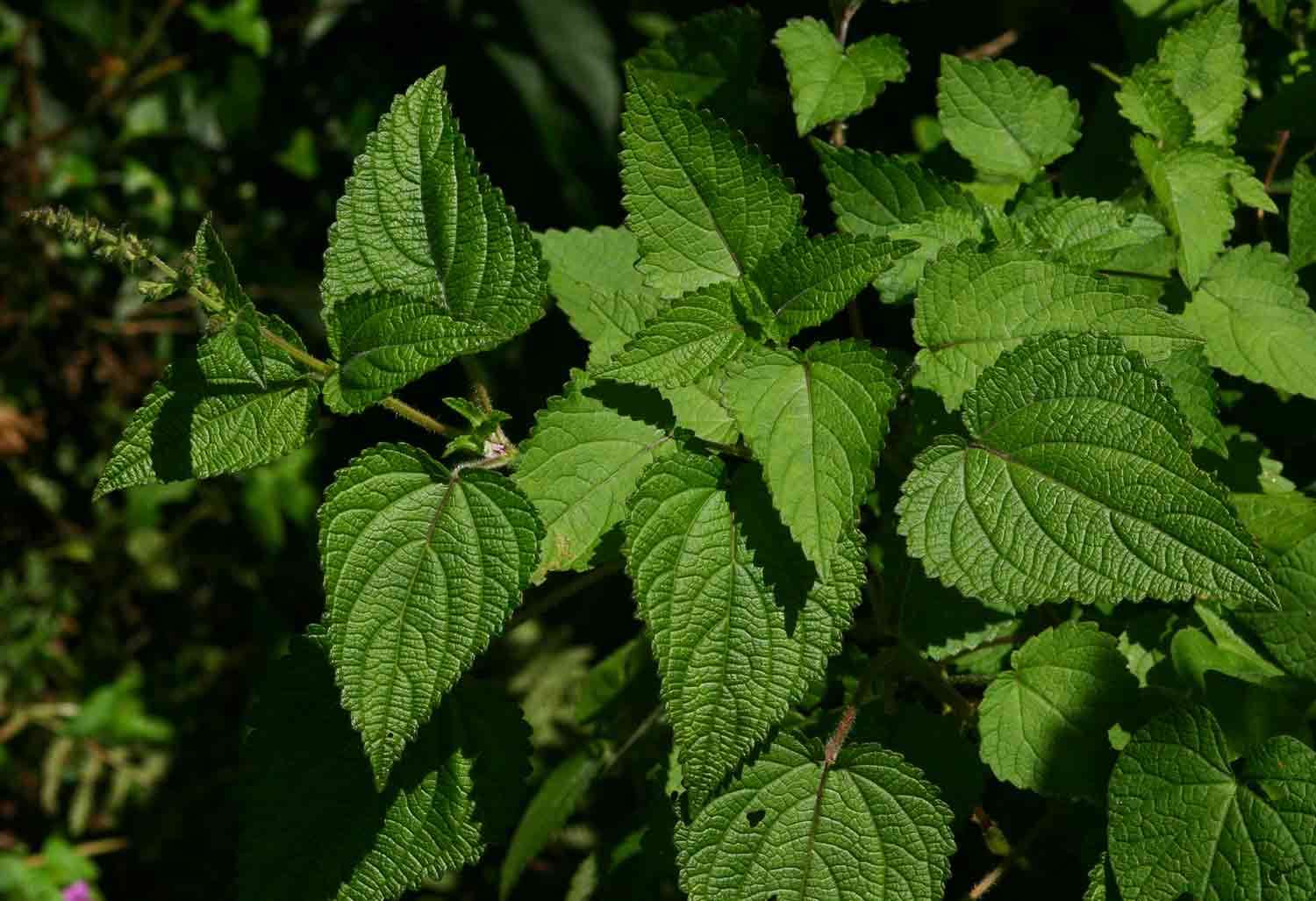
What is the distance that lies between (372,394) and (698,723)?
423 millimetres

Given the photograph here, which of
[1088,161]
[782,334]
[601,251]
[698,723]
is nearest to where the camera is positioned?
[698,723]

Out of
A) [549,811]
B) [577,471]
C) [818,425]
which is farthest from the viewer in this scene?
[549,811]

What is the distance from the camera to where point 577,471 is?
1301mm

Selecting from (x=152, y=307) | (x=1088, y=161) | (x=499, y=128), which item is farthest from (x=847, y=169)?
(x=152, y=307)

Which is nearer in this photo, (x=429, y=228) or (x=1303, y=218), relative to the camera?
(x=429, y=228)

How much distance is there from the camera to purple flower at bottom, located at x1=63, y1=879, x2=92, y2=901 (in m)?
2.94

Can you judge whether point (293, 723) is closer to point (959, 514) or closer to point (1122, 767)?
point (959, 514)

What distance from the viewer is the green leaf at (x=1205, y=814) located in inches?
47.3

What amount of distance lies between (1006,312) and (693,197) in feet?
1.10

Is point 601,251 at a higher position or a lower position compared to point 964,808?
higher

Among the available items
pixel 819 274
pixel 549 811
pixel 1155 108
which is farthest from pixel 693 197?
pixel 549 811

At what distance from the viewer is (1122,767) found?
1.25 m

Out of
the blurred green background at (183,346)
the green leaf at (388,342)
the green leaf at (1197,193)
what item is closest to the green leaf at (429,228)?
the green leaf at (388,342)

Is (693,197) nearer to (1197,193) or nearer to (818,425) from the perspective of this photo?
(818,425)
